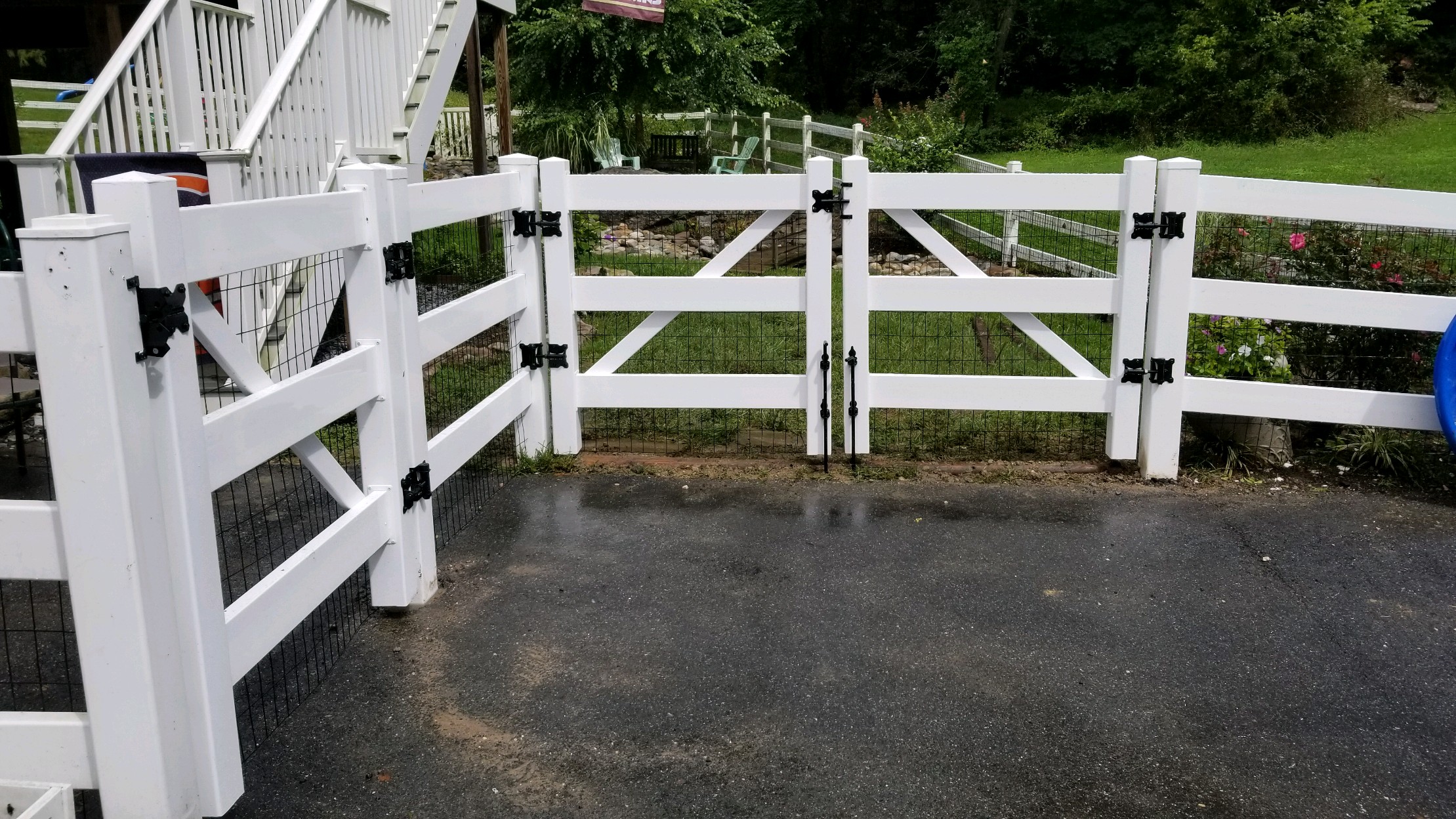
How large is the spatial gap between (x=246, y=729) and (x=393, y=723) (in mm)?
424

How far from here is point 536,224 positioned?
6066mm

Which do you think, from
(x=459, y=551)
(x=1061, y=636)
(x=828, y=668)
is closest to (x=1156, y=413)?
(x=1061, y=636)

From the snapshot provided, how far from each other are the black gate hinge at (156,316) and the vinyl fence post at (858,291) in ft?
12.0

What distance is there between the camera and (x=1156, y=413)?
19.0 feet

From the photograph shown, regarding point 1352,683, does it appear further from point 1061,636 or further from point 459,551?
point 459,551

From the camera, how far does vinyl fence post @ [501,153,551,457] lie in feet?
19.6

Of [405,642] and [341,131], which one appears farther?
[341,131]

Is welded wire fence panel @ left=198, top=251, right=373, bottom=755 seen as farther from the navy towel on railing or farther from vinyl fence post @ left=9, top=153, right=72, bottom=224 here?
vinyl fence post @ left=9, top=153, right=72, bottom=224

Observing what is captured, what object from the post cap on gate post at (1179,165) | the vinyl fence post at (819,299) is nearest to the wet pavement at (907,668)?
the vinyl fence post at (819,299)

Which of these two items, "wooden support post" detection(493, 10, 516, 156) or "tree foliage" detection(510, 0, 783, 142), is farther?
"tree foliage" detection(510, 0, 783, 142)

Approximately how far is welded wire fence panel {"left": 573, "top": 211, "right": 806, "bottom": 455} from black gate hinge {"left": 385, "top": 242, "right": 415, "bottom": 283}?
7.69 feet

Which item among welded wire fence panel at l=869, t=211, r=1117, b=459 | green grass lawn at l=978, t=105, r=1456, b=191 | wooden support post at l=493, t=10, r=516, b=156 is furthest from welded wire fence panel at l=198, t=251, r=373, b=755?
green grass lawn at l=978, t=105, r=1456, b=191

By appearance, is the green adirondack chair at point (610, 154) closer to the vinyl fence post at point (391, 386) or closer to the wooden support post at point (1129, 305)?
the wooden support post at point (1129, 305)

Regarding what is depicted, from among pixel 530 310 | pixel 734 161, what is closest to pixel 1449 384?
pixel 530 310
